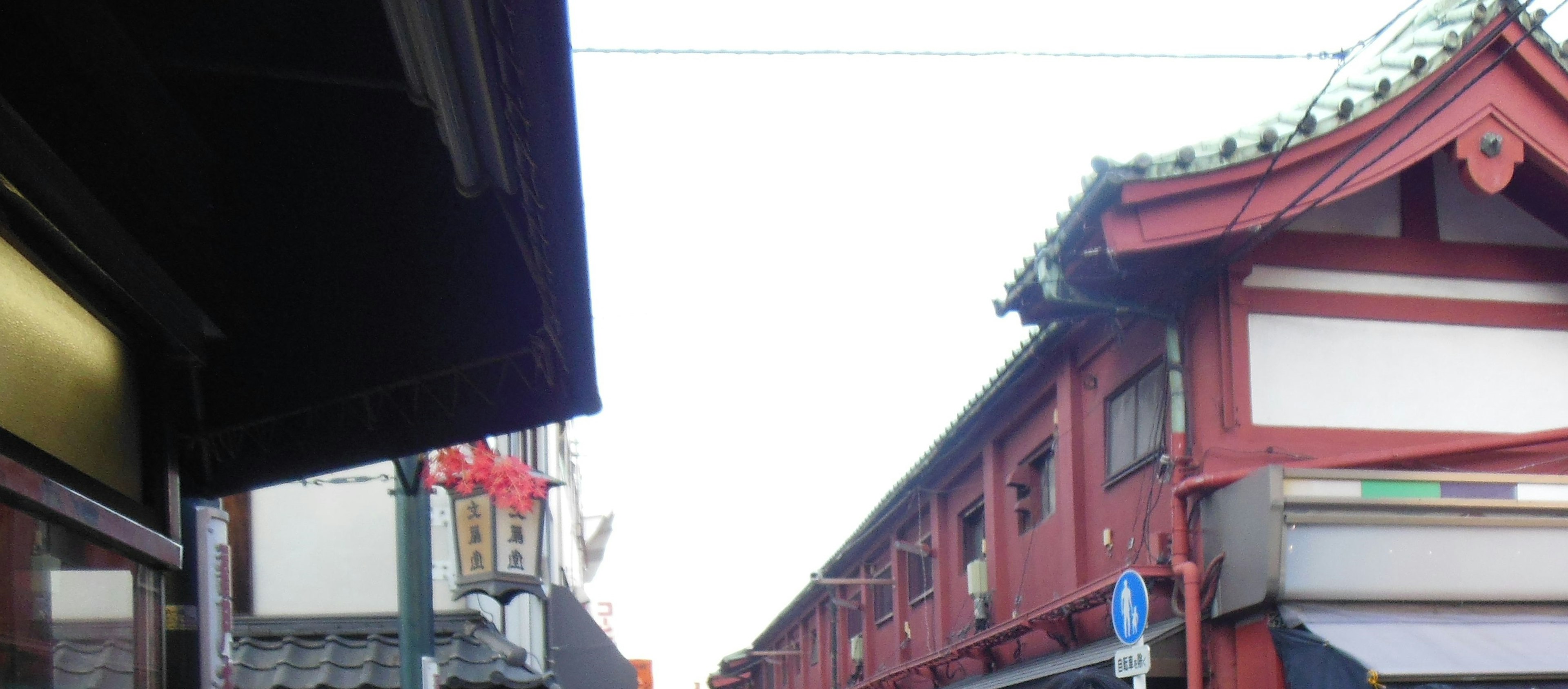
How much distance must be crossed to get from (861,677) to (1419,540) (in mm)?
16677

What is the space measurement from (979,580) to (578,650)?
20.2 feet

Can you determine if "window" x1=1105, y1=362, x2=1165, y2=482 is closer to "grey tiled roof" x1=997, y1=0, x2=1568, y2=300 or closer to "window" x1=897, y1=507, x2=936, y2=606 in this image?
"grey tiled roof" x1=997, y1=0, x2=1568, y2=300

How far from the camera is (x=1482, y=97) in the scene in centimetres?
1086

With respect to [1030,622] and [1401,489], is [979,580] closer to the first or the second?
[1030,622]

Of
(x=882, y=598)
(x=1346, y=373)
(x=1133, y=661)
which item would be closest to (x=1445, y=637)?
(x=1133, y=661)

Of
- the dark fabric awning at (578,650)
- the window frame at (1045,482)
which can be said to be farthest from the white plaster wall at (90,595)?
the window frame at (1045,482)

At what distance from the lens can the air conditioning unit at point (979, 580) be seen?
17422 millimetres

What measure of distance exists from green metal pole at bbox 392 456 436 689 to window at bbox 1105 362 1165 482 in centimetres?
649

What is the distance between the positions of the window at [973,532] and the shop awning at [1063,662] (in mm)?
1809

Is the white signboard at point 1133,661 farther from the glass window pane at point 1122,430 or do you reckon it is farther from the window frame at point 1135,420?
the glass window pane at point 1122,430

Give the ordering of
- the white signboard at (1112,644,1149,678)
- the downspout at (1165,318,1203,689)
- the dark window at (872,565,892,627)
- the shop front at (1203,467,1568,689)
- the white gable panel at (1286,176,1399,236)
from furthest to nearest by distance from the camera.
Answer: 1. the dark window at (872,565,892,627)
2. the white gable panel at (1286,176,1399,236)
3. the downspout at (1165,318,1203,689)
4. the shop front at (1203,467,1568,689)
5. the white signboard at (1112,644,1149,678)

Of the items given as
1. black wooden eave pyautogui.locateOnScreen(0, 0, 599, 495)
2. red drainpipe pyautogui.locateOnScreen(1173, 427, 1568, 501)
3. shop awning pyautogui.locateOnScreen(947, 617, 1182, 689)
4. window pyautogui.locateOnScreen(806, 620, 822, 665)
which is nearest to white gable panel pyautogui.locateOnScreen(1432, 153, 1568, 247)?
red drainpipe pyautogui.locateOnScreen(1173, 427, 1568, 501)

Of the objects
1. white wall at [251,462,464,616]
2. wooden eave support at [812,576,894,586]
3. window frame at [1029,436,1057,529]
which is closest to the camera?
white wall at [251,462,464,616]

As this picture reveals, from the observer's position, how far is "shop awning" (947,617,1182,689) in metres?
11.6
